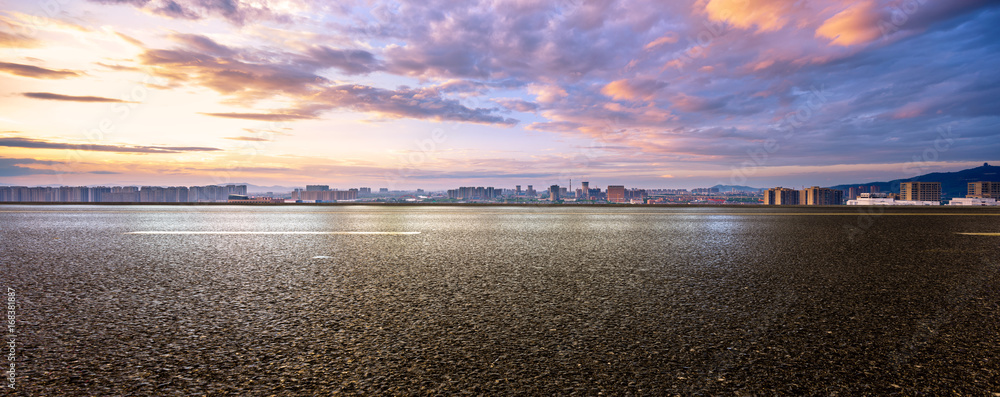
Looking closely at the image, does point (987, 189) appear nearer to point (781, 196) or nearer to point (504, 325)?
point (781, 196)

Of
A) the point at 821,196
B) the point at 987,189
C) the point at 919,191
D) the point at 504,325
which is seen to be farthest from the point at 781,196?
the point at 504,325

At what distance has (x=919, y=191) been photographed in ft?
404

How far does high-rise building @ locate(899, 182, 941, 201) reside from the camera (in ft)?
382

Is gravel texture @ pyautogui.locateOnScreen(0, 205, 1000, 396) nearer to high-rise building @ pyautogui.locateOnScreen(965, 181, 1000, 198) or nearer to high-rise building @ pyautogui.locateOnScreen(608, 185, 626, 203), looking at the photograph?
high-rise building @ pyautogui.locateOnScreen(608, 185, 626, 203)

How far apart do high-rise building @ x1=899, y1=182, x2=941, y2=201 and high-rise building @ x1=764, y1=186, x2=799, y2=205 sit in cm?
3467

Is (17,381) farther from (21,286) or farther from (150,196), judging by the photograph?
(150,196)

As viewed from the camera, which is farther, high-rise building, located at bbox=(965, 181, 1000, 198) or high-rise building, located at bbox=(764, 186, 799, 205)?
high-rise building, located at bbox=(965, 181, 1000, 198)

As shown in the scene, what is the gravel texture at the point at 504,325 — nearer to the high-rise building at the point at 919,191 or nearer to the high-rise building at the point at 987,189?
the high-rise building at the point at 987,189

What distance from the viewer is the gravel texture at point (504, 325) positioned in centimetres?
167

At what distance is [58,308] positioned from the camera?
2703 millimetres

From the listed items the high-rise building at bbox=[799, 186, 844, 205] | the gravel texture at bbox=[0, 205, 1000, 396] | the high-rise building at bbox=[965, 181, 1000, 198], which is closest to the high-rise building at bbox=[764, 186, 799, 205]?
the high-rise building at bbox=[799, 186, 844, 205]

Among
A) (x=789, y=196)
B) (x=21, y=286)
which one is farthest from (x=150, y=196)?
(x=789, y=196)

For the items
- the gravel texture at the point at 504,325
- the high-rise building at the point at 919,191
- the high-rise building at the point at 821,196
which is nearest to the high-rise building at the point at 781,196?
the high-rise building at the point at 821,196

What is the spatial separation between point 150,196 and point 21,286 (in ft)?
349
